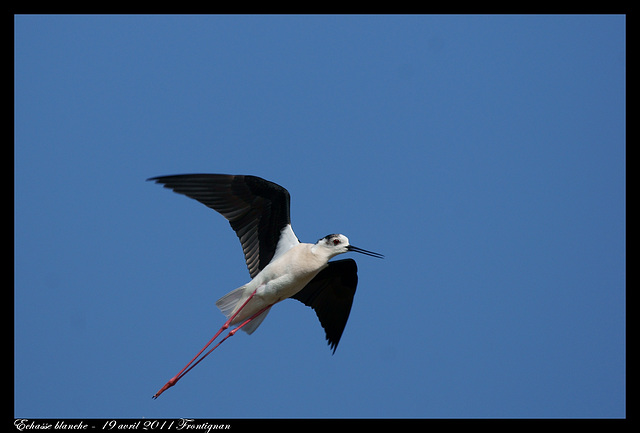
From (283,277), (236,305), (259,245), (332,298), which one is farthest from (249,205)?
(332,298)

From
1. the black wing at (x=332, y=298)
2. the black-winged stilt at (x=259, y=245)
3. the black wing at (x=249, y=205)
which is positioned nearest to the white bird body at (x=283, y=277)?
the black-winged stilt at (x=259, y=245)

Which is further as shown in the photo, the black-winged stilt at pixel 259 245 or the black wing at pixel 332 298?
the black wing at pixel 332 298

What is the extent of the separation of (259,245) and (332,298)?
110 cm

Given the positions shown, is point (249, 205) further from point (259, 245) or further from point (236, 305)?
point (236, 305)

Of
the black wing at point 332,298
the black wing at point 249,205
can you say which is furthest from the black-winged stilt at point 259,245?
the black wing at point 332,298

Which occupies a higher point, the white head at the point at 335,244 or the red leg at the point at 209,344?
the white head at the point at 335,244

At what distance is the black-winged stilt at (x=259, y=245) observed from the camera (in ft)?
21.3

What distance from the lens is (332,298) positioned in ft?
24.7

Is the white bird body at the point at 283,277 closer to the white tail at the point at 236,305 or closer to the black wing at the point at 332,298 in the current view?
the white tail at the point at 236,305

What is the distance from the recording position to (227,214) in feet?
22.2

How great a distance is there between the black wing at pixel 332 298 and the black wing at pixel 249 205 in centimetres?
76

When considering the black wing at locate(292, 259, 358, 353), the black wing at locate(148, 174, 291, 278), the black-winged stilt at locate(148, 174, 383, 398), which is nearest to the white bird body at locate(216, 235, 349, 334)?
the black-winged stilt at locate(148, 174, 383, 398)
